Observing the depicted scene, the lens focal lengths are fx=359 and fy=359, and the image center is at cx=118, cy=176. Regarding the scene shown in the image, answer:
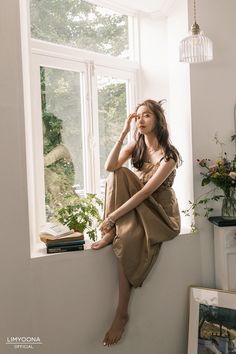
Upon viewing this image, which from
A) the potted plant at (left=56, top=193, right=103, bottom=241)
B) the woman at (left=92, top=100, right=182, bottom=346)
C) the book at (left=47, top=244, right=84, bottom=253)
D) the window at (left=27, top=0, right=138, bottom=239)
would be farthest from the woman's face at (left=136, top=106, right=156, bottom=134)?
the book at (left=47, top=244, right=84, bottom=253)

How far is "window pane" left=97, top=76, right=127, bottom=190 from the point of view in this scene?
274cm

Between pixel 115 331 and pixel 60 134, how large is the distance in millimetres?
1336

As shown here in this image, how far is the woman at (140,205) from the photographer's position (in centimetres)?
218

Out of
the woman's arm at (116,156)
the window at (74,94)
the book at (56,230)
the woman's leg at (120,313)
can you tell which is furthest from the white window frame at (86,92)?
the woman's leg at (120,313)

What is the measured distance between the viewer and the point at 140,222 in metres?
2.25

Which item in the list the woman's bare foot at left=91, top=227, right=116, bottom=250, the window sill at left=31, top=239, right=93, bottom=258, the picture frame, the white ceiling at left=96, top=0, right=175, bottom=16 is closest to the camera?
the window sill at left=31, top=239, right=93, bottom=258

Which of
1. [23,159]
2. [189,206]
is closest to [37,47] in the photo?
[23,159]

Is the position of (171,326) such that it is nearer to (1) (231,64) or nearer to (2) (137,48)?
(1) (231,64)

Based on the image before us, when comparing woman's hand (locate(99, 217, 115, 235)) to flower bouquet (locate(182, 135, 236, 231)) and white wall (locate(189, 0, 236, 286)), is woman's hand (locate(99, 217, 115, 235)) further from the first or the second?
white wall (locate(189, 0, 236, 286))

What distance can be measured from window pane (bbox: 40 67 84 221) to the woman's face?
18.8 inches

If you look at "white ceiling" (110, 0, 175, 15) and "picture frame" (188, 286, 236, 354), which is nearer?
"picture frame" (188, 286, 236, 354)

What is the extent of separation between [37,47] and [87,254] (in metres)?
1.37

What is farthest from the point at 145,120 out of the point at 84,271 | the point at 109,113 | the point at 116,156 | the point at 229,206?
the point at 84,271

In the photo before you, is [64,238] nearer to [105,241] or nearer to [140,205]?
[105,241]
